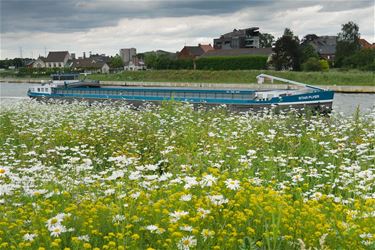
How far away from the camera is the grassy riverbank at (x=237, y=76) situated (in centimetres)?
5200

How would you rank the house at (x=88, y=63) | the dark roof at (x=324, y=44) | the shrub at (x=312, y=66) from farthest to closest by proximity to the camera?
1. the house at (x=88, y=63)
2. the dark roof at (x=324, y=44)
3. the shrub at (x=312, y=66)

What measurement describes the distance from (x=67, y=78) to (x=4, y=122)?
99.6 ft

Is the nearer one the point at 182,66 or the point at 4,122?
the point at 4,122

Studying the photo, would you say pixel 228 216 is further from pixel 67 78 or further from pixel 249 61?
pixel 249 61

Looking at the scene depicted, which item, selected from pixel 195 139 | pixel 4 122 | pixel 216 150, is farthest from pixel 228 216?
pixel 4 122

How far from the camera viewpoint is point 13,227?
14.1 feet

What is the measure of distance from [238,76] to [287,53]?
873 cm

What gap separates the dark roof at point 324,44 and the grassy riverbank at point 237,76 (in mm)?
46195

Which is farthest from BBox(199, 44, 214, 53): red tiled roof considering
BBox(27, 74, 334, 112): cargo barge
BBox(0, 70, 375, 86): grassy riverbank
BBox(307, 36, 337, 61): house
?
BBox(27, 74, 334, 112): cargo barge

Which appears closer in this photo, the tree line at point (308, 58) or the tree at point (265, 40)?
the tree line at point (308, 58)

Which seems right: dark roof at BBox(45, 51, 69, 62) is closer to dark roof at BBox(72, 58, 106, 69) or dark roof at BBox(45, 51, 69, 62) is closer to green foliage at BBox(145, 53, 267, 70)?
dark roof at BBox(72, 58, 106, 69)

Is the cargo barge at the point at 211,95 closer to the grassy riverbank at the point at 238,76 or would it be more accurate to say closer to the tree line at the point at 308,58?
the grassy riverbank at the point at 238,76

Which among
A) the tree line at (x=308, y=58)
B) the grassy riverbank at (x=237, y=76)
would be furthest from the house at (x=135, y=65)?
the tree line at (x=308, y=58)

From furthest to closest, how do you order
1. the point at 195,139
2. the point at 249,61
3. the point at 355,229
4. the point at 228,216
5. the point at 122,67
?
1. the point at 122,67
2. the point at 249,61
3. the point at 195,139
4. the point at 228,216
5. the point at 355,229
